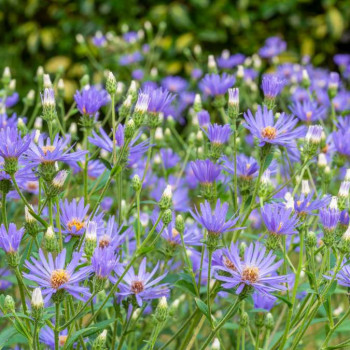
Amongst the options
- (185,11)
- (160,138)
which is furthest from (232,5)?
(160,138)

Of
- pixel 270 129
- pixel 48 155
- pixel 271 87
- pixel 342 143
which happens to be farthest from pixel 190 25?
pixel 48 155

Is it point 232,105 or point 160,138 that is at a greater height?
point 232,105

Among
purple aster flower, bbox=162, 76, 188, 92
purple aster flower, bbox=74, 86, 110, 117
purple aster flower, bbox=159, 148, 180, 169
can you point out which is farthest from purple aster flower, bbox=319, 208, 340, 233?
purple aster flower, bbox=162, 76, 188, 92

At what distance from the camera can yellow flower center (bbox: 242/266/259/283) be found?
4.53 ft

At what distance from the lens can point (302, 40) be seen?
5207mm

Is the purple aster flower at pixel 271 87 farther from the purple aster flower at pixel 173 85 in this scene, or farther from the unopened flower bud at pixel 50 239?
the purple aster flower at pixel 173 85

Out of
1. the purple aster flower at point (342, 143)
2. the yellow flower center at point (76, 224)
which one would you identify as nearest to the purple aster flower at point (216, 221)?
the yellow flower center at point (76, 224)

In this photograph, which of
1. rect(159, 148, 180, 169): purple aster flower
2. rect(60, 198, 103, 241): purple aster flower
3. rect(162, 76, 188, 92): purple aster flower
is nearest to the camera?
rect(60, 198, 103, 241): purple aster flower

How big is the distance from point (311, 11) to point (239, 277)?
431cm

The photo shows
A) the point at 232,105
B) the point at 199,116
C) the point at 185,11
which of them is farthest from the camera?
the point at 185,11

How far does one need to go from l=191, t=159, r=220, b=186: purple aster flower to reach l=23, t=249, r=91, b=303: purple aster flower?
1.25ft

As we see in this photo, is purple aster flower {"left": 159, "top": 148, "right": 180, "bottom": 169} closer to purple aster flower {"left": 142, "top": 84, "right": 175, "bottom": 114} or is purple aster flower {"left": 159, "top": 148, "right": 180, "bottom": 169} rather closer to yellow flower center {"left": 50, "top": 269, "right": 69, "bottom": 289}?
purple aster flower {"left": 142, "top": 84, "right": 175, "bottom": 114}

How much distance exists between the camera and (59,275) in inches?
52.3

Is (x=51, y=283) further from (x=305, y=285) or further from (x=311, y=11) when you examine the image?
(x=311, y=11)
